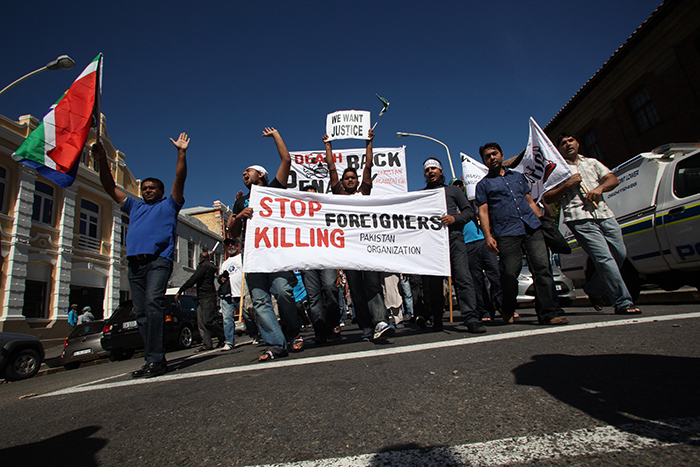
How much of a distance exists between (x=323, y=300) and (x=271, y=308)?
1435 millimetres

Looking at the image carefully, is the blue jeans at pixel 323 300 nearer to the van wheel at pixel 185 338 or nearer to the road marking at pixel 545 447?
the road marking at pixel 545 447

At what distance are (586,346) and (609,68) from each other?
72.1 feet

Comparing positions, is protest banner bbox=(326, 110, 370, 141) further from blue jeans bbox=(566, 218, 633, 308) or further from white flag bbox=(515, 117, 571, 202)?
blue jeans bbox=(566, 218, 633, 308)

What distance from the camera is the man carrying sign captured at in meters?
4.45

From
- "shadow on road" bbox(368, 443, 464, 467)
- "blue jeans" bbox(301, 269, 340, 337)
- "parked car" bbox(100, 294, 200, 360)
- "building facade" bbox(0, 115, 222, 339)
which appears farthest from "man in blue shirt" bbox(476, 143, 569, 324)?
"building facade" bbox(0, 115, 222, 339)

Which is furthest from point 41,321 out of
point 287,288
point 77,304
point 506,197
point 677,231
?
point 677,231

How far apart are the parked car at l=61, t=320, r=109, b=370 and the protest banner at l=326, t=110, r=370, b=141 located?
7.19 m

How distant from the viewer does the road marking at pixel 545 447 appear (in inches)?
46.8

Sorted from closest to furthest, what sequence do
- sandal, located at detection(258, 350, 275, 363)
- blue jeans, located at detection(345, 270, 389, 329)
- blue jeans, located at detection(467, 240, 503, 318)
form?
sandal, located at detection(258, 350, 275, 363) → blue jeans, located at detection(345, 270, 389, 329) → blue jeans, located at detection(467, 240, 503, 318)

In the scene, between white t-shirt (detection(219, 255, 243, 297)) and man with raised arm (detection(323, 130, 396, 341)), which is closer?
man with raised arm (detection(323, 130, 396, 341))

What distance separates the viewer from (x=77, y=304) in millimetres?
19109

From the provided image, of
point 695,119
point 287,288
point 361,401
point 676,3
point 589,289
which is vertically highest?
point 676,3

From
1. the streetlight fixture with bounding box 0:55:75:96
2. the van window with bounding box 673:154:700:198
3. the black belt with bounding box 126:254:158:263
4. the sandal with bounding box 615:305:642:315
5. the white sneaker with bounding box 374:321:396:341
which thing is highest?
the streetlight fixture with bounding box 0:55:75:96

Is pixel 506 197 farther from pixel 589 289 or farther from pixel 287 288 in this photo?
pixel 287 288
